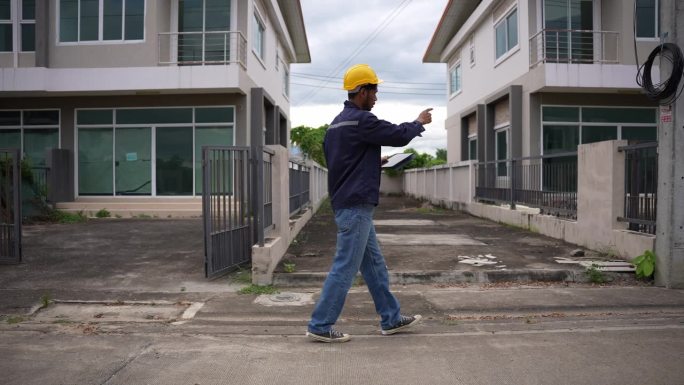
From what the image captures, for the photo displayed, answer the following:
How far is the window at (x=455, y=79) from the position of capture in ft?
78.6

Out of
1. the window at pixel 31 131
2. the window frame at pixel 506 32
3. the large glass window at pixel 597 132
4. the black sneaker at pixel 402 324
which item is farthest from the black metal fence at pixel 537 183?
the window at pixel 31 131

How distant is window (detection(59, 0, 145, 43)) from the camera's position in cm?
1516

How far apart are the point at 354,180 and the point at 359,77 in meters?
0.81

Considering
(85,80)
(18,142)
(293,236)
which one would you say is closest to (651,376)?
(293,236)

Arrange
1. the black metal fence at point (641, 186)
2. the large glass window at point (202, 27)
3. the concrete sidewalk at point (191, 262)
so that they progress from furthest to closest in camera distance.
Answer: the large glass window at point (202, 27)
the black metal fence at point (641, 186)
the concrete sidewalk at point (191, 262)

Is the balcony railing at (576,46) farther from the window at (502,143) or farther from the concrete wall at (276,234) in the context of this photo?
the concrete wall at (276,234)

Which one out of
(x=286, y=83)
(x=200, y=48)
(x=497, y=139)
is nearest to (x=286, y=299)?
(x=200, y=48)

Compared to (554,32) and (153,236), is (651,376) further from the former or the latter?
(554,32)

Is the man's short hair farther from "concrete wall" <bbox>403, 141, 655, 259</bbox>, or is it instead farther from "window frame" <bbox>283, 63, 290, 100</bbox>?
"window frame" <bbox>283, 63, 290, 100</bbox>

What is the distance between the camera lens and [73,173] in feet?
52.1

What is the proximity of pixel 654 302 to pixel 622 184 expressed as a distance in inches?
103

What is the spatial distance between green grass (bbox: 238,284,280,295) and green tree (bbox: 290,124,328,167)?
94.1ft

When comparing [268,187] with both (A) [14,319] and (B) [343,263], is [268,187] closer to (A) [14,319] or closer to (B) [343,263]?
(A) [14,319]

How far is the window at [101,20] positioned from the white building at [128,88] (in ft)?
0.09
